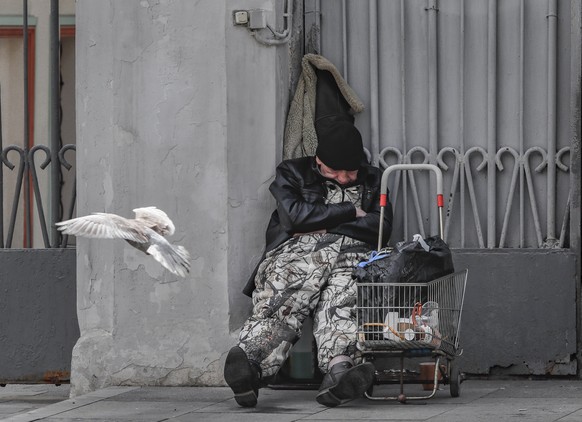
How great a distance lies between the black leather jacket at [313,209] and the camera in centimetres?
767

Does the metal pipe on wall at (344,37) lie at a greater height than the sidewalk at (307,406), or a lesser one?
greater

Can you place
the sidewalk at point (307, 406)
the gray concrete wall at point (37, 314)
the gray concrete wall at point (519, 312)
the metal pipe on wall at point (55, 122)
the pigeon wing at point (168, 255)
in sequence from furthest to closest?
1. the metal pipe on wall at point (55, 122)
2. the gray concrete wall at point (37, 314)
3. the gray concrete wall at point (519, 312)
4. the sidewalk at point (307, 406)
5. the pigeon wing at point (168, 255)

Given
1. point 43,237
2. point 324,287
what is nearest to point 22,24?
point 43,237

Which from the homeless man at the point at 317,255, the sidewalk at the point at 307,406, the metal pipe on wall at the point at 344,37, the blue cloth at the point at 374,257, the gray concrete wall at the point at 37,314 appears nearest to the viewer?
the sidewalk at the point at 307,406

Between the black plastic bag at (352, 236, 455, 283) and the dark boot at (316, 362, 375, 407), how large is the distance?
1.69 feet

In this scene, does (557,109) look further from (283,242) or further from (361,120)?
(283,242)

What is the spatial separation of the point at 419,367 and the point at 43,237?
2952mm

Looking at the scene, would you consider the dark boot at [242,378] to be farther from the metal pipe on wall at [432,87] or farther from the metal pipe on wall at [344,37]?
the metal pipe on wall at [344,37]

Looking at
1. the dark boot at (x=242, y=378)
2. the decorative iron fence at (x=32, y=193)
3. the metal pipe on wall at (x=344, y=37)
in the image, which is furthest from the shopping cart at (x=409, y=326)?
the decorative iron fence at (x=32, y=193)

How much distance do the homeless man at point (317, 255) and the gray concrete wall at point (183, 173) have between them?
278mm

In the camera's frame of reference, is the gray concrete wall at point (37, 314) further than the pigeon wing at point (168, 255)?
Yes

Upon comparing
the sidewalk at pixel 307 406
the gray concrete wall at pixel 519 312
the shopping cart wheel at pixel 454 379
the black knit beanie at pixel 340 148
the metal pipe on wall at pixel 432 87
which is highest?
the metal pipe on wall at pixel 432 87

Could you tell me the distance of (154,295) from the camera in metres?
8.14

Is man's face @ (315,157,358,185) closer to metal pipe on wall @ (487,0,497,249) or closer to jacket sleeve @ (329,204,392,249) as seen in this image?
jacket sleeve @ (329,204,392,249)
